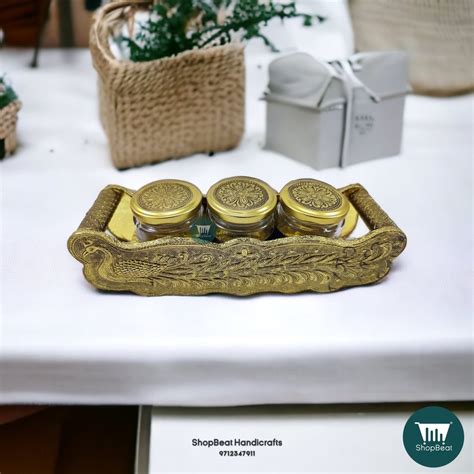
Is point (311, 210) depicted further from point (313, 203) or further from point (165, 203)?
point (165, 203)

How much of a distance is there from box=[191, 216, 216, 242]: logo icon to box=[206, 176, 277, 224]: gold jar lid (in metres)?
0.02

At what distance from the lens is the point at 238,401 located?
19.8 inches

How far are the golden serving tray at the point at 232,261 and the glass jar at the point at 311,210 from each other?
0.02 m

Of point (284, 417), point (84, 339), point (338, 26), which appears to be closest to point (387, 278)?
point (284, 417)

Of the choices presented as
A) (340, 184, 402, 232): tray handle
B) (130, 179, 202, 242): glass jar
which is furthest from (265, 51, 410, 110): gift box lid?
(130, 179, 202, 242): glass jar

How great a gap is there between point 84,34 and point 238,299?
33.3 inches

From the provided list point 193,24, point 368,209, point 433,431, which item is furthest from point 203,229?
point 193,24

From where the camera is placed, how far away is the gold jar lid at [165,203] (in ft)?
1.66

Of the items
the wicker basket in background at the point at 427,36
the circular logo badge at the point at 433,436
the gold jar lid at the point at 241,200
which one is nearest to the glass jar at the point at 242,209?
the gold jar lid at the point at 241,200


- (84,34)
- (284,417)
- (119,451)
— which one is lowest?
(119,451)

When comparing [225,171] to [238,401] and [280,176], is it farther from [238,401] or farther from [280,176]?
[238,401]

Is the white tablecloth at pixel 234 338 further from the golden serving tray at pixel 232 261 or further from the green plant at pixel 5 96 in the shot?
the green plant at pixel 5 96

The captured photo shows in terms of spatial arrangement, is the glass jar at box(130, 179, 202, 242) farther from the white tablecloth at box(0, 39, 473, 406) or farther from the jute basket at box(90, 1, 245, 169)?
the jute basket at box(90, 1, 245, 169)

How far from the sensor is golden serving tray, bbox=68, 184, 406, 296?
502 mm
